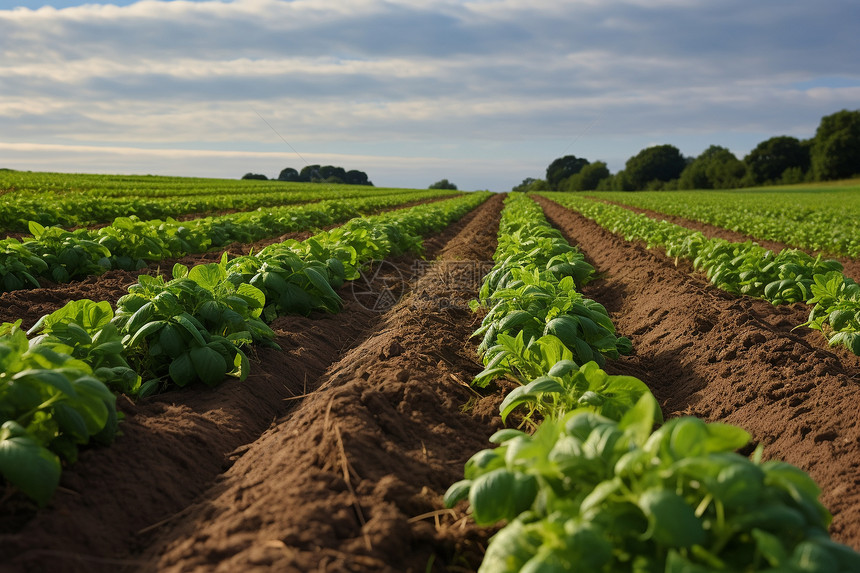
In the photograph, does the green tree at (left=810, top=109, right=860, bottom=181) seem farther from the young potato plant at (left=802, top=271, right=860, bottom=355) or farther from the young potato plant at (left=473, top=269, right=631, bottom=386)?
the young potato plant at (left=473, top=269, right=631, bottom=386)

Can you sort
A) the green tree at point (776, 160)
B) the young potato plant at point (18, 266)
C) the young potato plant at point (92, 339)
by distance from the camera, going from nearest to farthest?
the young potato plant at point (92, 339) → the young potato plant at point (18, 266) → the green tree at point (776, 160)

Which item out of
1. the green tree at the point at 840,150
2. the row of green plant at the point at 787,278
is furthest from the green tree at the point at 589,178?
the row of green plant at the point at 787,278

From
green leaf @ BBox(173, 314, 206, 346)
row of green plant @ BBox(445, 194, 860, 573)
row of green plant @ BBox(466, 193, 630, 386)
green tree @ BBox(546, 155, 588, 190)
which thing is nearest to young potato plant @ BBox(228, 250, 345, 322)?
green leaf @ BBox(173, 314, 206, 346)

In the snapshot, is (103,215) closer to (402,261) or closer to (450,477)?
(402,261)

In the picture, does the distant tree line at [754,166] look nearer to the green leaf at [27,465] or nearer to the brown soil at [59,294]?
the brown soil at [59,294]

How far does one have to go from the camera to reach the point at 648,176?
3425 inches

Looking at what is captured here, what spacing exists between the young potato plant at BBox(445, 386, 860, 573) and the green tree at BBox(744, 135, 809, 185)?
79609 mm

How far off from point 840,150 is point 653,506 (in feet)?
252

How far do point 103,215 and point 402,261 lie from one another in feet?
32.4

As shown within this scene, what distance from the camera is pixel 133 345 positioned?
3.85 m

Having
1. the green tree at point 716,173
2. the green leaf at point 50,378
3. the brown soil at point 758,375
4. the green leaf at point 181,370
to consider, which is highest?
the green tree at point 716,173

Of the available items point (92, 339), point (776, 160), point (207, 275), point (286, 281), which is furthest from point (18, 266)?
point (776, 160)

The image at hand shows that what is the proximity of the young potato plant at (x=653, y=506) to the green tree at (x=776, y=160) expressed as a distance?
7961 centimetres

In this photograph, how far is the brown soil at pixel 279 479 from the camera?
2107 millimetres
